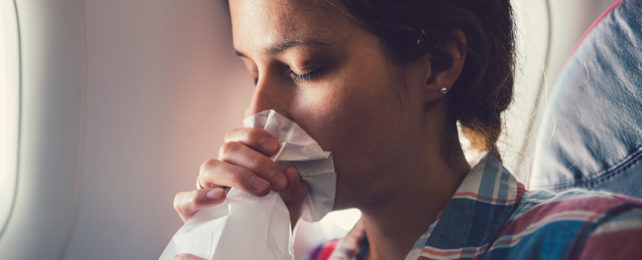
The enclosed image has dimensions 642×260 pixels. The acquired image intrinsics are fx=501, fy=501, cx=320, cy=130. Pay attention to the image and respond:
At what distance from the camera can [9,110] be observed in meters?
1.04

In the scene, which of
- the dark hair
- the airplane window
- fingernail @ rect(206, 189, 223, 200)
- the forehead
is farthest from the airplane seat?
the airplane window

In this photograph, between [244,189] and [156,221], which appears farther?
[156,221]

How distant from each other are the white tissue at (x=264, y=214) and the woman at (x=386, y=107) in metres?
0.02

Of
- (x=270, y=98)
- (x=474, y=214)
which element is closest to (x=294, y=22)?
(x=270, y=98)

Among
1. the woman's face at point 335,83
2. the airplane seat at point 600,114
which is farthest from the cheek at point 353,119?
the airplane seat at point 600,114

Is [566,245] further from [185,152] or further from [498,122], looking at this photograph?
[185,152]

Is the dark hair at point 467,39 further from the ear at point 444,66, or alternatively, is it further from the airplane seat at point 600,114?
the airplane seat at point 600,114

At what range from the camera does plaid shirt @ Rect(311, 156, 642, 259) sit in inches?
28.6

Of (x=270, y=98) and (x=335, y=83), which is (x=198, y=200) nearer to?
(x=270, y=98)

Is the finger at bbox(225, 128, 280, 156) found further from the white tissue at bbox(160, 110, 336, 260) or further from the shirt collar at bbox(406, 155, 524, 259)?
the shirt collar at bbox(406, 155, 524, 259)

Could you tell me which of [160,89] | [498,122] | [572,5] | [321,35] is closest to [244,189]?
[321,35]

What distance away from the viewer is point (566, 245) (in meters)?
0.75

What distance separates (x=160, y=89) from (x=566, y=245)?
3.13ft

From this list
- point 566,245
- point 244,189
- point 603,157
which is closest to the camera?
point 566,245
